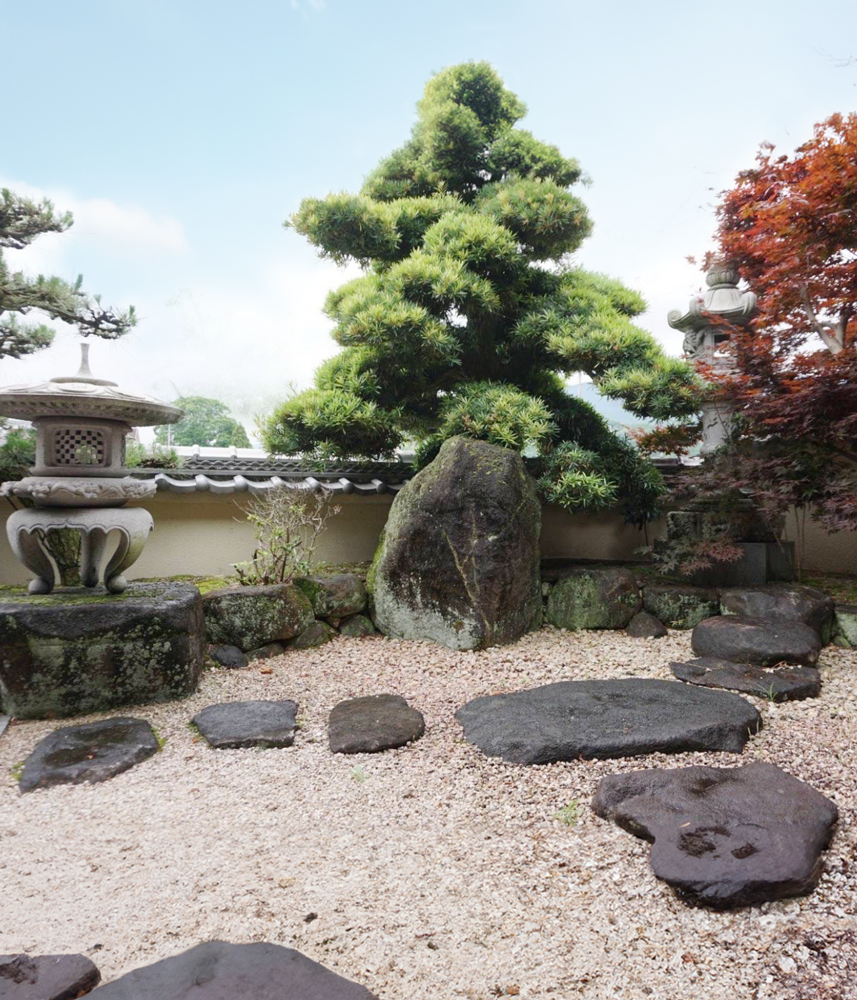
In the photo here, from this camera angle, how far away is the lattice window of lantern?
13.9 ft

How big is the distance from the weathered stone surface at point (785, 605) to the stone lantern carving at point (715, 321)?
4.99 ft

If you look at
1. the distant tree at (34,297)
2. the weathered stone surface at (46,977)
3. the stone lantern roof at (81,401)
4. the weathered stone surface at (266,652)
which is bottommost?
the weathered stone surface at (266,652)

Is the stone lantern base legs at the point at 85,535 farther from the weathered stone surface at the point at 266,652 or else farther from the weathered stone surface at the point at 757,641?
the weathered stone surface at the point at 757,641

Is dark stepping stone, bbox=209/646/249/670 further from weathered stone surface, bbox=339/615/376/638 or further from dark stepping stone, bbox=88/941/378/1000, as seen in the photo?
dark stepping stone, bbox=88/941/378/1000

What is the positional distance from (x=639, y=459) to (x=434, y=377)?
7.63ft

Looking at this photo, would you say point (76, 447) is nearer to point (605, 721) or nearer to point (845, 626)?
point (605, 721)

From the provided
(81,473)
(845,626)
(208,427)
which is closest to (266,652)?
(81,473)

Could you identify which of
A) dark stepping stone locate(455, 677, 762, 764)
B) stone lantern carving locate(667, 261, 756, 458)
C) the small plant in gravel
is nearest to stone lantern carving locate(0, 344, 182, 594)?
dark stepping stone locate(455, 677, 762, 764)

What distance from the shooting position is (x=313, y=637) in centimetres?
530

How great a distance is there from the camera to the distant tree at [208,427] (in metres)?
17.0

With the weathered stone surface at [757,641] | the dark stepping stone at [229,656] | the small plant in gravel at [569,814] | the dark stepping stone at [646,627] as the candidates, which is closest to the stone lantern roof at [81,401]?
the dark stepping stone at [229,656]

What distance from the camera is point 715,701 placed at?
353 cm

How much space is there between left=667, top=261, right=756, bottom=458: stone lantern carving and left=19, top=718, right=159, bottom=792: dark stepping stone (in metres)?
5.30

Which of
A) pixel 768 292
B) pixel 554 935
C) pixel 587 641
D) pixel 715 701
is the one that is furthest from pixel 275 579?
pixel 768 292
